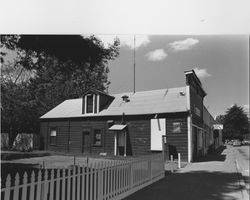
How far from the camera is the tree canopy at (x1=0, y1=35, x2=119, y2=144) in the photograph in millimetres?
5145

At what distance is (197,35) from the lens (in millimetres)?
4715

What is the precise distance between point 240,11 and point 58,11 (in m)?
3.09

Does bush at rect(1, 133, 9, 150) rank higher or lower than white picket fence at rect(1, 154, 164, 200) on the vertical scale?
higher

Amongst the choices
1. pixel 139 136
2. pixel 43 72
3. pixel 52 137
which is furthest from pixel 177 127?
pixel 43 72

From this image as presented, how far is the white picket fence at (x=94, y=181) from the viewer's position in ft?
10.7

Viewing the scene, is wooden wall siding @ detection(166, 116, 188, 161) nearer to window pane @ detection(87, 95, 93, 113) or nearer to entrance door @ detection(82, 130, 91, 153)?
window pane @ detection(87, 95, 93, 113)

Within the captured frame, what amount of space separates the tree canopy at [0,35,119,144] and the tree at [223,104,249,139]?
262 centimetres

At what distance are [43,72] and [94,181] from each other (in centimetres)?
266

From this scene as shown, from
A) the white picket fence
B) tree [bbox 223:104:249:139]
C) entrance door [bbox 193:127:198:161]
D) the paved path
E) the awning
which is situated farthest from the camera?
entrance door [bbox 193:127:198:161]

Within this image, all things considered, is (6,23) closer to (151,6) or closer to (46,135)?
(151,6)

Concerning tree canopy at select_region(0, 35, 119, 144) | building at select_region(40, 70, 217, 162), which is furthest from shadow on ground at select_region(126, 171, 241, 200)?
building at select_region(40, 70, 217, 162)

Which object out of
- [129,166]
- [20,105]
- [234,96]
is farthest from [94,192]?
[234,96]

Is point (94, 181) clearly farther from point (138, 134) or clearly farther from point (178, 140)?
point (178, 140)

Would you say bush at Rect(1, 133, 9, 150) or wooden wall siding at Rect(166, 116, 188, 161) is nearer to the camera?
bush at Rect(1, 133, 9, 150)
